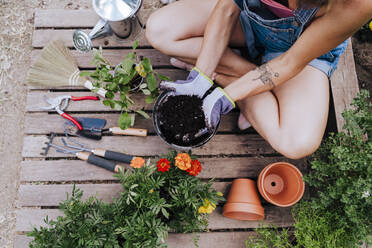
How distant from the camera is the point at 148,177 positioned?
1312mm

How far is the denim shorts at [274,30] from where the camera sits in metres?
1.22

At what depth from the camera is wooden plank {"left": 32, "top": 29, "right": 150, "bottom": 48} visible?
1.75 meters

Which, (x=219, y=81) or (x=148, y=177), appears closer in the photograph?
(x=148, y=177)

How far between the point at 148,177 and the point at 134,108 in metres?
0.53

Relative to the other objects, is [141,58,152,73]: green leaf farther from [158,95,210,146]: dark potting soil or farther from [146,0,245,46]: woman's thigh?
[146,0,245,46]: woman's thigh

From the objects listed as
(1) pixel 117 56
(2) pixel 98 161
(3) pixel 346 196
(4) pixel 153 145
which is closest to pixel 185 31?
(1) pixel 117 56

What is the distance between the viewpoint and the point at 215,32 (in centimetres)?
146

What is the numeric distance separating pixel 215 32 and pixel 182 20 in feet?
0.77

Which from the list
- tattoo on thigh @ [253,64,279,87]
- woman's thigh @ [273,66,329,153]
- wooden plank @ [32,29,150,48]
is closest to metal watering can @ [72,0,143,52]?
wooden plank @ [32,29,150,48]

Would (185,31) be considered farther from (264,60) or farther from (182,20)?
(264,60)

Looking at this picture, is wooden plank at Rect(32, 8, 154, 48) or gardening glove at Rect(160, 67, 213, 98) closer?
gardening glove at Rect(160, 67, 213, 98)

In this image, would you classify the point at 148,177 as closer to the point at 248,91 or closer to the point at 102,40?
the point at 248,91

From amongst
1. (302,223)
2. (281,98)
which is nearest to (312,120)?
(281,98)

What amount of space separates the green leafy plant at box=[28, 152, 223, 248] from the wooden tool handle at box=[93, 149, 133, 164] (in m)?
0.22
